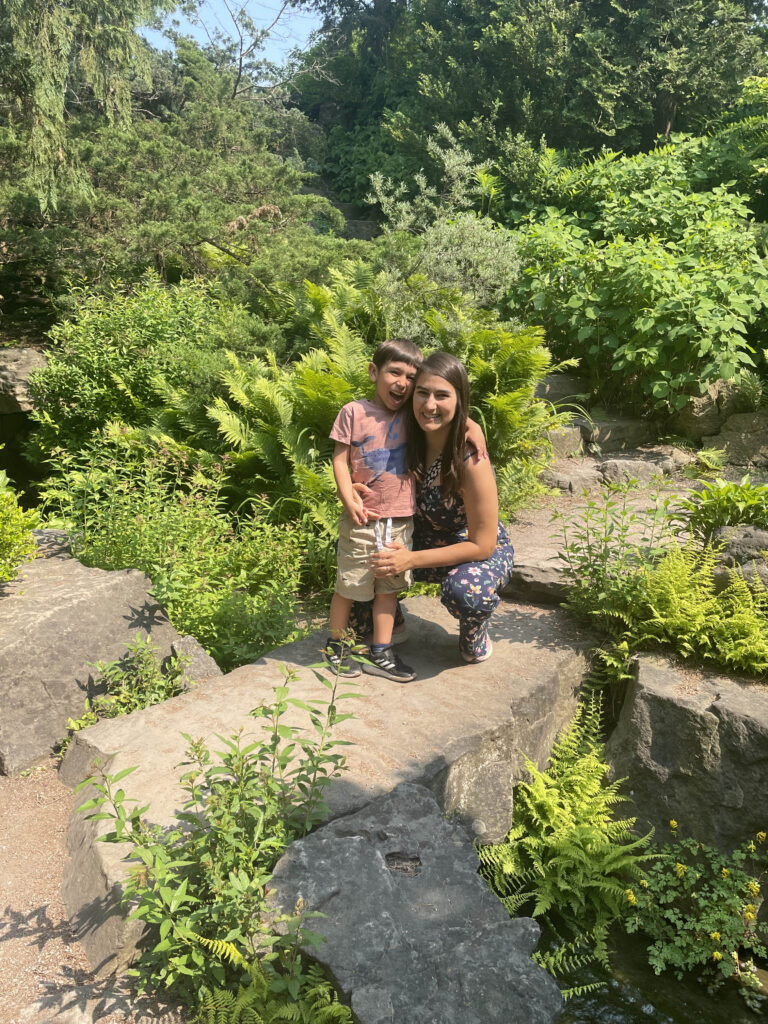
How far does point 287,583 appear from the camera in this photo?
491 centimetres

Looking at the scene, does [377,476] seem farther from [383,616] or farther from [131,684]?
[131,684]

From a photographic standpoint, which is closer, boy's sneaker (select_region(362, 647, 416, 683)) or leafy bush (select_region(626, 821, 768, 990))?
leafy bush (select_region(626, 821, 768, 990))

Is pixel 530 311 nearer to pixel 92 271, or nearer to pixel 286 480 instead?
pixel 286 480

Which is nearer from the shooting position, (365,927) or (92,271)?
(365,927)

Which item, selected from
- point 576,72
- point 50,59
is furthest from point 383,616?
point 576,72

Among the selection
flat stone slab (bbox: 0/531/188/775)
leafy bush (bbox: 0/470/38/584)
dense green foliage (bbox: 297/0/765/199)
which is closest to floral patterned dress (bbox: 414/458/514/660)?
flat stone slab (bbox: 0/531/188/775)

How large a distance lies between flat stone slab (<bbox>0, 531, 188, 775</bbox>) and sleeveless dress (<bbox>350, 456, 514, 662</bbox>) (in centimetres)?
121

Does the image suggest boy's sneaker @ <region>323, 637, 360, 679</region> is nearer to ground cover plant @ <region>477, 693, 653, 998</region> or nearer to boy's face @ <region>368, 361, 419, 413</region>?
ground cover plant @ <region>477, 693, 653, 998</region>

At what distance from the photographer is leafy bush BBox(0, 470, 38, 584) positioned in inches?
163

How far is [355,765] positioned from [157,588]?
172 centimetres

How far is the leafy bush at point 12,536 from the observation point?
13.6 feet

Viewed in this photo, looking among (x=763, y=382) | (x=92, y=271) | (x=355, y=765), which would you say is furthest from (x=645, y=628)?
(x=92, y=271)

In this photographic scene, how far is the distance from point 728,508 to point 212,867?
11.6 ft

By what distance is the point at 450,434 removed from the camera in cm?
353
